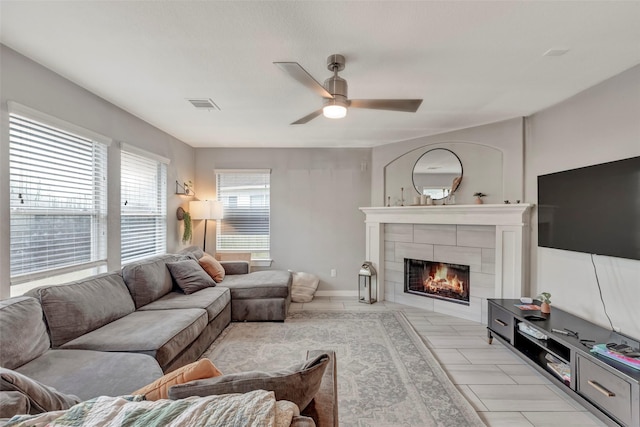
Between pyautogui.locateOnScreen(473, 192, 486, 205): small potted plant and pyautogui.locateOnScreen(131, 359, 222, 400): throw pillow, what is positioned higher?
pyautogui.locateOnScreen(473, 192, 486, 205): small potted plant

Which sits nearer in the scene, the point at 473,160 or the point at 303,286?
the point at 473,160

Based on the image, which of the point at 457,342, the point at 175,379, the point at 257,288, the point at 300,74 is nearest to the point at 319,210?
the point at 257,288

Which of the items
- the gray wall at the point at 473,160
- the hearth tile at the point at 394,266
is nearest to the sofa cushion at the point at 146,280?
the hearth tile at the point at 394,266

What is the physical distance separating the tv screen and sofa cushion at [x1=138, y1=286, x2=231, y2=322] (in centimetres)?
345

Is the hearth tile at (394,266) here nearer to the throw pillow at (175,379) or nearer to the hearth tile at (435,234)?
the hearth tile at (435,234)

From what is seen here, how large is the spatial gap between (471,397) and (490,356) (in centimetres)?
80

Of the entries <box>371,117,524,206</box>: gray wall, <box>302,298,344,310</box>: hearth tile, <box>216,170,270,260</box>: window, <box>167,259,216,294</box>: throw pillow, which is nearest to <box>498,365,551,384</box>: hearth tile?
<box>371,117,524,206</box>: gray wall

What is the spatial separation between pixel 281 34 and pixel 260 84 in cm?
77

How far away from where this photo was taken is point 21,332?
1.71 metres

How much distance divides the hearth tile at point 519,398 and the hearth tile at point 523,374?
66 mm

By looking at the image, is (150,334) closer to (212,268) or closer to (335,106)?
(212,268)

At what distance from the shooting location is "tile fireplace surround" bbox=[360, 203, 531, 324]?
341 centimetres

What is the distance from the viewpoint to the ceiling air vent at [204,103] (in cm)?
297

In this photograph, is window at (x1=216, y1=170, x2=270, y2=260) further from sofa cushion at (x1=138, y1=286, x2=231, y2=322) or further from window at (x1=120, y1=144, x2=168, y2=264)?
sofa cushion at (x1=138, y1=286, x2=231, y2=322)
